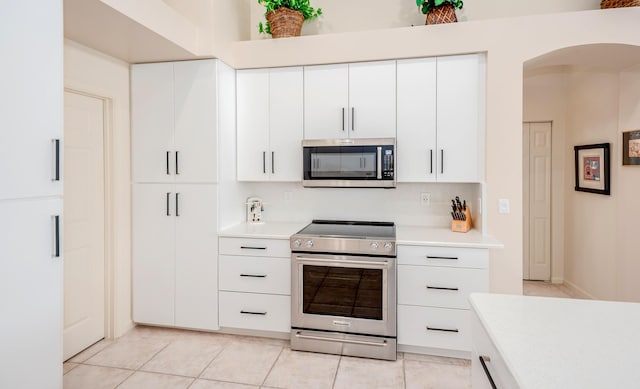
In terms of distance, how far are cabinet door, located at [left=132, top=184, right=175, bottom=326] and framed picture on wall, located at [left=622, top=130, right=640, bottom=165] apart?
12.9ft

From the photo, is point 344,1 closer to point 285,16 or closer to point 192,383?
point 285,16

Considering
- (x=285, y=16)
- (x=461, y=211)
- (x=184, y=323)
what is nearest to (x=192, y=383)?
(x=184, y=323)

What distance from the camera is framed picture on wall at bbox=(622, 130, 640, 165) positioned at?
10.1ft

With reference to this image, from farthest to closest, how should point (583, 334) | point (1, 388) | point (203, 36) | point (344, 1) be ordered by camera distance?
point (344, 1)
point (203, 36)
point (1, 388)
point (583, 334)

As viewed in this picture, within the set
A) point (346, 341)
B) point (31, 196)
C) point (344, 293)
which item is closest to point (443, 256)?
point (344, 293)

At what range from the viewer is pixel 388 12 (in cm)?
331

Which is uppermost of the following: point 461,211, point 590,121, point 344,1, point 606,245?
point 344,1

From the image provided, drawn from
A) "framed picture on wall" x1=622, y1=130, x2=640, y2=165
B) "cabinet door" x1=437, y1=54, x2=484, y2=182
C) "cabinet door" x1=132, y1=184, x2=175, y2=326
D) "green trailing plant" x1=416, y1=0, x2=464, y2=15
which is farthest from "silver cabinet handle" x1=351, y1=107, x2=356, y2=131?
"framed picture on wall" x1=622, y1=130, x2=640, y2=165

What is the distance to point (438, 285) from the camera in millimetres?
2643

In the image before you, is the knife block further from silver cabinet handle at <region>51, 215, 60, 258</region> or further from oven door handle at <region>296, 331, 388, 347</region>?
silver cabinet handle at <region>51, 215, 60, 258</region>

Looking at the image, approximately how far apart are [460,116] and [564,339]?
2.15 meters

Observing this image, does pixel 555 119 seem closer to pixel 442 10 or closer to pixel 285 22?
pixel 442 10

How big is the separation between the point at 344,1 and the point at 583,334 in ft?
10.7

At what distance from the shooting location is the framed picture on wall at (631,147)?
10.1 feet
